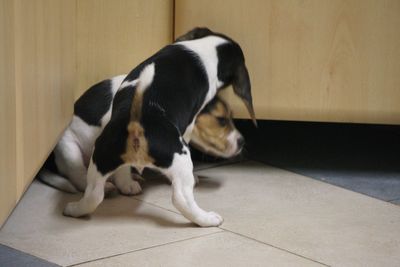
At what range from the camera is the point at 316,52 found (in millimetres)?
2025

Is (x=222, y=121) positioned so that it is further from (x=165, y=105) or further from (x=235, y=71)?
(x=165, y=105)

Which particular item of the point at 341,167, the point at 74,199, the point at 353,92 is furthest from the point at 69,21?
the point at 341,167

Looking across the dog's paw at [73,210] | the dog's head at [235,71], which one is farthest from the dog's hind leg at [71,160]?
the dog's head at [235,71]

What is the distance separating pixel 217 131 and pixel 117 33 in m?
0.40

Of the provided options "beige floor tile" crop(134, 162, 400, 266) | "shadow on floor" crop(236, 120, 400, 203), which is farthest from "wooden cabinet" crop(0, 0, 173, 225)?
"shadow on floor" crop(236, 120, 400, 203)

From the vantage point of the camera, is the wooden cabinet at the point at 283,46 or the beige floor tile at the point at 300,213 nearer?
the beige floor tile at the point at 300,213

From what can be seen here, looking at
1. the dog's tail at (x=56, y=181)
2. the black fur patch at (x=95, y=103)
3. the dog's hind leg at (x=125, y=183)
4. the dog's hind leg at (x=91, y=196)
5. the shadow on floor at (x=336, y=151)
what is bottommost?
the shadow on floor at (x=336, y=151)

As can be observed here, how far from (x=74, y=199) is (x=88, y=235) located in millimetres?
269

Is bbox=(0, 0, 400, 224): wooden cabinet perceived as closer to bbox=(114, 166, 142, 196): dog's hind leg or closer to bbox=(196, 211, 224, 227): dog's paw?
bbox=(114, 166, 142, 196): dog's hind leg

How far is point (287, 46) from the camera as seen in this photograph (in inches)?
79.8

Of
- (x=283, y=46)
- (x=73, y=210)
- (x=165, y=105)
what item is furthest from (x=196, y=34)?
(x=73, y=210)

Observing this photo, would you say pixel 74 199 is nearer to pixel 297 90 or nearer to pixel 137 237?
pixel 137 237

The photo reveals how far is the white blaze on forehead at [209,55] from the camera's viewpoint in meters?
1.87

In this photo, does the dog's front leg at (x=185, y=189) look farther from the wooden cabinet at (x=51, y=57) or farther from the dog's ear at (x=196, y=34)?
the dog's ear at (x=196, y=34)
